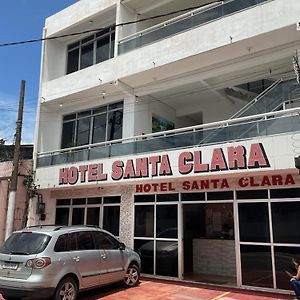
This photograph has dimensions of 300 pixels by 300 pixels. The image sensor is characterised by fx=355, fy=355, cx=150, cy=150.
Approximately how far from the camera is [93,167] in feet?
42.4

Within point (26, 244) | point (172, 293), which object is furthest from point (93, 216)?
point (26, 244)

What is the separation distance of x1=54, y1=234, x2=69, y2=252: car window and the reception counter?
6058mm

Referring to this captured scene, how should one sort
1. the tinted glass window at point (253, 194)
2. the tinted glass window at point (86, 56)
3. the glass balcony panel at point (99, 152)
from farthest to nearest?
the tinted glass window at point (86, 56) < the glass balcony panel at point (99, 152) < the tinted glass window at point (253, 194)

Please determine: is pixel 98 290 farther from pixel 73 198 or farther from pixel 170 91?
pixel 170 91

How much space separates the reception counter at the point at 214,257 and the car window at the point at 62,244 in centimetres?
606

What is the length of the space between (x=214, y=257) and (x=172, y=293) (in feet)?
11.7

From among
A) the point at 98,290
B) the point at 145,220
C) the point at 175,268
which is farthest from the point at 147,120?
the point at 98,290

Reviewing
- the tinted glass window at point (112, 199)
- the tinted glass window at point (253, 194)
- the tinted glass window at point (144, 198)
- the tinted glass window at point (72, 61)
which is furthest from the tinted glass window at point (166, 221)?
the tinted glass window at point (72, 61)

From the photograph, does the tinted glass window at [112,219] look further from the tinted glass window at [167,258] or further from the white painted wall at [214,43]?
the white painted wall at [214,43]

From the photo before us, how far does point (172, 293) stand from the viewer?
9.73 m

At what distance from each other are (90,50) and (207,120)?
6.66m

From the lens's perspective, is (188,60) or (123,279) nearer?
(123,279)

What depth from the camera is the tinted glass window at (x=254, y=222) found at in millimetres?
9961

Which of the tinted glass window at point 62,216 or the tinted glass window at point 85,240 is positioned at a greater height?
the tinted glass window at point 62,216
